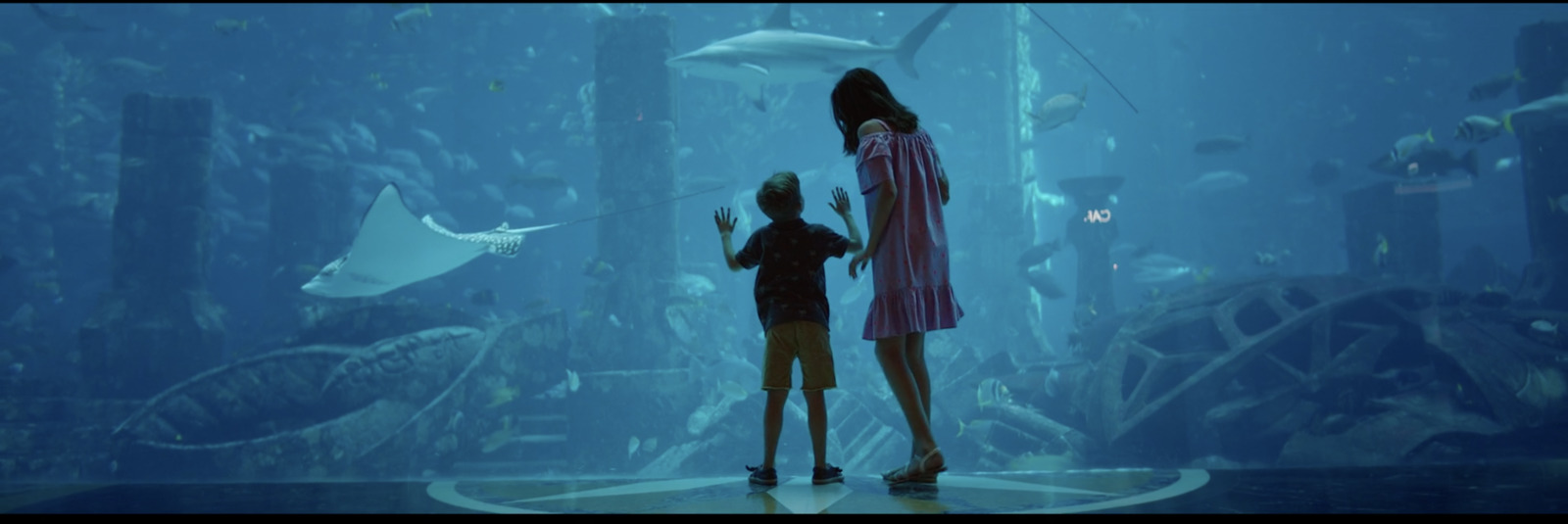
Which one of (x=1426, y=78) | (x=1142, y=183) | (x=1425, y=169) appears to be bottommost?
(x=1425, y=169)

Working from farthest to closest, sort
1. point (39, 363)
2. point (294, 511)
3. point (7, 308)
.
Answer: point (7, 308) → point (39, 363) → point (294, 511)

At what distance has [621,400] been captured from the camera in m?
10.4

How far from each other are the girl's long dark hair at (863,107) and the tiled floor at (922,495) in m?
1.19

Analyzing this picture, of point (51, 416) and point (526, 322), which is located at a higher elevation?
→ point (526, 322)

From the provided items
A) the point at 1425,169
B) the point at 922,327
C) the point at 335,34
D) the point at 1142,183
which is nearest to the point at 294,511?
the point at 922,327

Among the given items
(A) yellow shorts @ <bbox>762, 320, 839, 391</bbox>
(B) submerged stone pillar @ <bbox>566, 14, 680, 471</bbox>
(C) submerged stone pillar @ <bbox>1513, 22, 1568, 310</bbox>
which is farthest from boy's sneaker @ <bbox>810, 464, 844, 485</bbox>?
(C) submerged stone pillar @ <bbox>1513, 22, 1568, 310</bbox>

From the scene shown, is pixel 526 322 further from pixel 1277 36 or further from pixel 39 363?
pixel 1277 36

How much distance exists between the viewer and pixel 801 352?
2.47 m

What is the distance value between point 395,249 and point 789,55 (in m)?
4.27

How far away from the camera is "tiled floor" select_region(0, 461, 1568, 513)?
6.39 feet

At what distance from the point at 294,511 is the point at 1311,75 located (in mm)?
37076

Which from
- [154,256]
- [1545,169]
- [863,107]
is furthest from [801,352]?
[154,256]

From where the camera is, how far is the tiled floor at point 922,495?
1.95 metres

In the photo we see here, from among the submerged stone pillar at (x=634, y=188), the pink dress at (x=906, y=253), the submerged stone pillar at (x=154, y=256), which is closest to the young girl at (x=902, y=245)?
the pink dress at (x=906, y=253)
